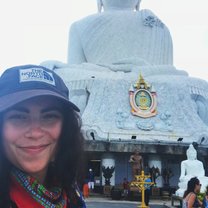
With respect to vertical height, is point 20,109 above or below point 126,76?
below

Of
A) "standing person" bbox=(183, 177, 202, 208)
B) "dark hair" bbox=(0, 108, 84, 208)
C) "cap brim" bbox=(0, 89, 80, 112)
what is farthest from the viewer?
"standing person" bbox=(183, 177, 202, 208)

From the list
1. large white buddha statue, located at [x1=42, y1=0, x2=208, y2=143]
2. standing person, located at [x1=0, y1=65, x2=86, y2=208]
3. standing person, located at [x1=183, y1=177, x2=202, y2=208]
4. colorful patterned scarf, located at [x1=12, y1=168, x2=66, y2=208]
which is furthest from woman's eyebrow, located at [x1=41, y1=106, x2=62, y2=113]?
large white buddha statue, located at [x1=42, y1=0, x2=208, y2=143]

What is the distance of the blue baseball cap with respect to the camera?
3.87 feet

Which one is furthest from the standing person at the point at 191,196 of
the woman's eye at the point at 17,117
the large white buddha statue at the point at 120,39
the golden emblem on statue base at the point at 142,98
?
the large white buddha statue at the point at 120,39

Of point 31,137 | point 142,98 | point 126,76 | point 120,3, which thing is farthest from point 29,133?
point 120,3

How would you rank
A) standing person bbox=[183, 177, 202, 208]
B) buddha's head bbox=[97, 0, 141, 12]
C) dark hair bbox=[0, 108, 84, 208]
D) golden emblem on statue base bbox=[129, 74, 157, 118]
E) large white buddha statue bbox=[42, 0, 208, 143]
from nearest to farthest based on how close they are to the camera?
1. dark hair bbox=[0, 108, 84, 208]
2. standing person bbox=[183, 177, 202, 208]
3. large white buddha statue bbox=[42, 0, 208, 143]
4. golden emblem on statue base bbox=[129, 74, 157, 118]
5. buddha's head bbox=[97, 0, 141, 12]

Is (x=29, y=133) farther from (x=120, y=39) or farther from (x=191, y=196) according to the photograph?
(x=120, y=39)

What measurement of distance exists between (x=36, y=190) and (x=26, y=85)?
0.29m

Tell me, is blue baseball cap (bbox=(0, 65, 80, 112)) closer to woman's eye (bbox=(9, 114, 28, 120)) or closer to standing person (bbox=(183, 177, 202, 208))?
woman's eye (bbox=(9, 114, 28, 120))

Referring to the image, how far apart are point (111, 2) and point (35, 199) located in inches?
954

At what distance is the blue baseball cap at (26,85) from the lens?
3.87 feet

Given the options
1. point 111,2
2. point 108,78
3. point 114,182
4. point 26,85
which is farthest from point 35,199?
point 111,2

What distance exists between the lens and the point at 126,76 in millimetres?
20312

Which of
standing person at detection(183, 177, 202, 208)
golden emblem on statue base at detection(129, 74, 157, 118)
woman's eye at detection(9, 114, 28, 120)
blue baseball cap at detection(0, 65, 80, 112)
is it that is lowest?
standing person at detection(183, 177, 202, 208)
